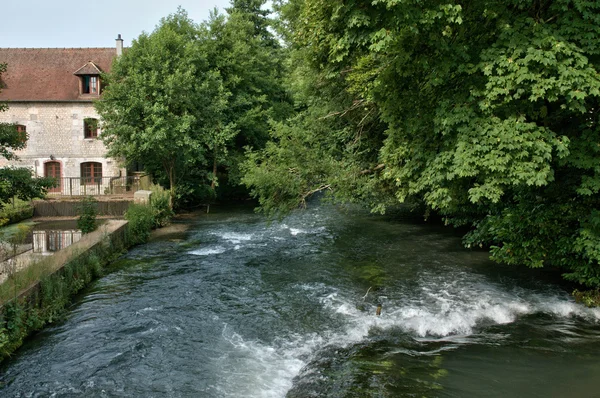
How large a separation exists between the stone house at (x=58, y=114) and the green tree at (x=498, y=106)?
21.6 meters

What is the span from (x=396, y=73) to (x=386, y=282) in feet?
17.8

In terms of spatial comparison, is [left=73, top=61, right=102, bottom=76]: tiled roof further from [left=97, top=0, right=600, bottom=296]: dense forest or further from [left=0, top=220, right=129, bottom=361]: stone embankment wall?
[left=97, top=0, right=600, bottom=296]: dense forest

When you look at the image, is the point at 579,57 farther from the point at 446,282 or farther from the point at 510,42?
the point at 446,282

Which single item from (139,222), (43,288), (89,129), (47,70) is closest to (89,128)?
(89,129)

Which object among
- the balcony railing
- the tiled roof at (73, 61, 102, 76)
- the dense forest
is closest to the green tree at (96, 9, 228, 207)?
the balcony railing

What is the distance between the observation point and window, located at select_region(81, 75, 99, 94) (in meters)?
30.8

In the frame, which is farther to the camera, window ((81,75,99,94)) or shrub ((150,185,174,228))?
window ((81,75,99,94))

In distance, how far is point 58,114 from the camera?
99.5ft

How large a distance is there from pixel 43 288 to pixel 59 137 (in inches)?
907

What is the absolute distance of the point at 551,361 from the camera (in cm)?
821

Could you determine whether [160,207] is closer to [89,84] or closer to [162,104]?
[162,104]

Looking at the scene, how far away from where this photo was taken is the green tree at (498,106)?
8531 mm

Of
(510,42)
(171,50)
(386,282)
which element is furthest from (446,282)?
(171,50)

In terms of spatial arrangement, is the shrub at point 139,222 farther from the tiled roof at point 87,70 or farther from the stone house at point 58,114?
the tiled roof at point 87,70
